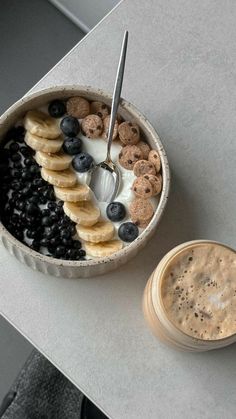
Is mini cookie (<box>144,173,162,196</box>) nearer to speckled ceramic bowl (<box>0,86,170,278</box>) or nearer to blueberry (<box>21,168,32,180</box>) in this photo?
speckled ceramic bowl (<box>0,86,170,278</box>)

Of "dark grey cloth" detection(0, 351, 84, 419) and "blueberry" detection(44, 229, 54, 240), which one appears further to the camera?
"dark grey cloth" detection(0, 351, 84, 419)

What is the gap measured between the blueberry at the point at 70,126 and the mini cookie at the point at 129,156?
0.25 ft

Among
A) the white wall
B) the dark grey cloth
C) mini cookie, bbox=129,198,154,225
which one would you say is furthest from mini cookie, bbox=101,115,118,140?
the white wall

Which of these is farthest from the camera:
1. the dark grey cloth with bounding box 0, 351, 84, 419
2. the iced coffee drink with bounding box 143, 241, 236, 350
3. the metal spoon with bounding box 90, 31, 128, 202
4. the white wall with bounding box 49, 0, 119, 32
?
the white wall with bounding box 49, 0, 119, 32

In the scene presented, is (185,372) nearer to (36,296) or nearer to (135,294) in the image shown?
(135,294)

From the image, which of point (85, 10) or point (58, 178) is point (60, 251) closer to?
point (58, 178)

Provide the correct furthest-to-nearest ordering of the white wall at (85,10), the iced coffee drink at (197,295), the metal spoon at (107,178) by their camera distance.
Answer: the white wall at (85,10) < the metal spoon at (107,178) < the iced coffee drink at (197,295)

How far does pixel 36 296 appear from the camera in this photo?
2.96 ft

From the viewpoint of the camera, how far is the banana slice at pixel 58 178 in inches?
34.2

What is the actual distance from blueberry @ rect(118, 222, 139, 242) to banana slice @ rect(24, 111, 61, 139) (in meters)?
0.17

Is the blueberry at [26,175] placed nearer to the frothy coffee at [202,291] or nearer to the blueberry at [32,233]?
the blueberry at [32,233]

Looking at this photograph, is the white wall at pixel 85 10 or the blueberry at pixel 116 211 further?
the white wall at pixel 85 10

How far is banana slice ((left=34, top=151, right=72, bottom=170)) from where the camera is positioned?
2.86ft

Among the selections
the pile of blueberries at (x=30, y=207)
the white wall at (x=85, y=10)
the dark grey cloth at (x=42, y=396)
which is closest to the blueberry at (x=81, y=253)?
the pile of blueberries at (x=30, y=207)
